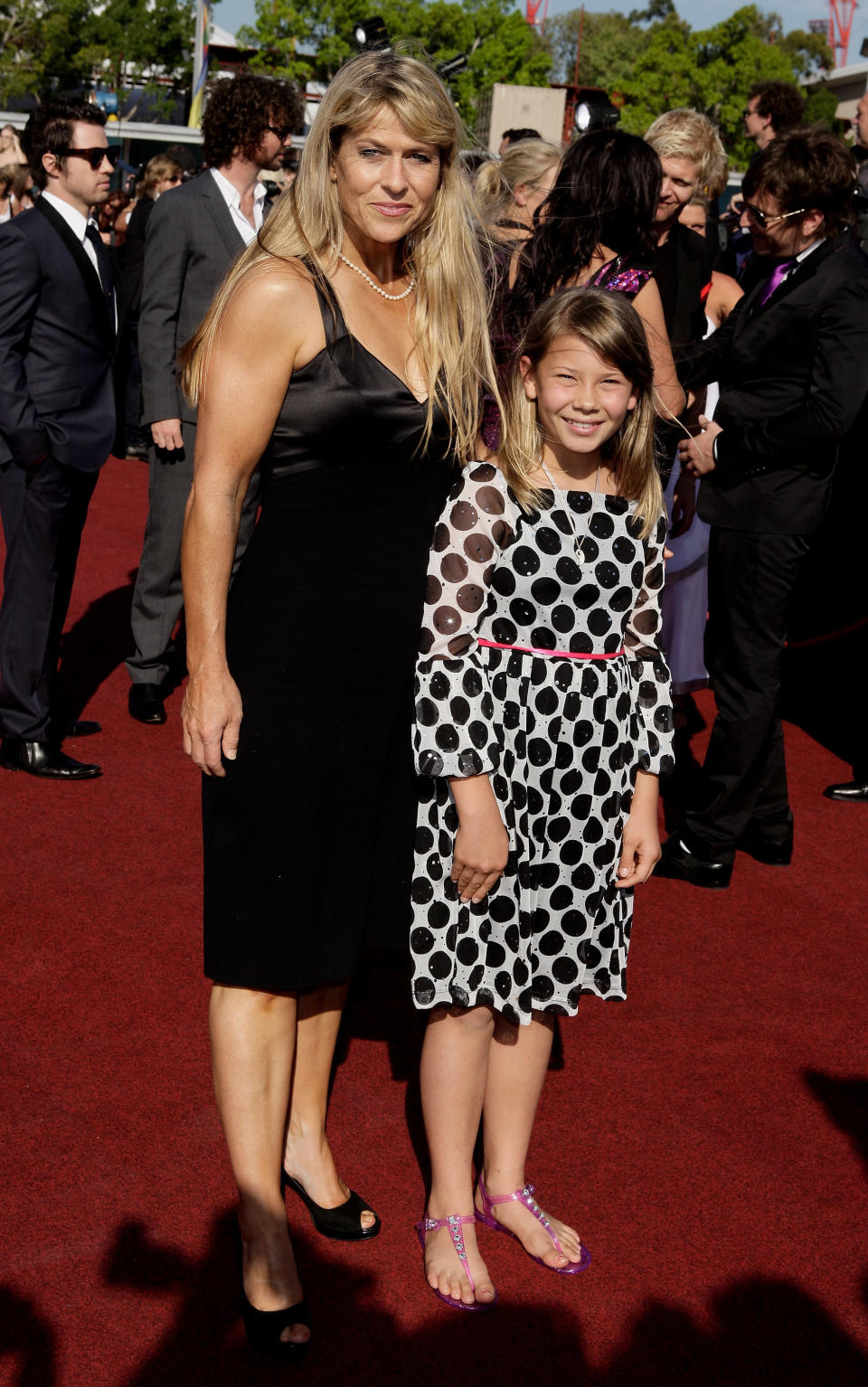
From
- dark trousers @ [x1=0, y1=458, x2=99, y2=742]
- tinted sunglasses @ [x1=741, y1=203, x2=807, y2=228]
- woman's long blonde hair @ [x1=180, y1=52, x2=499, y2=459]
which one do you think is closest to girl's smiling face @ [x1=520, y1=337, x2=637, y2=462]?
woman's long blonde hair @ [x1=180, y1=52, x2=499, y2=459]

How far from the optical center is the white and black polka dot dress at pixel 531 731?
233 cm

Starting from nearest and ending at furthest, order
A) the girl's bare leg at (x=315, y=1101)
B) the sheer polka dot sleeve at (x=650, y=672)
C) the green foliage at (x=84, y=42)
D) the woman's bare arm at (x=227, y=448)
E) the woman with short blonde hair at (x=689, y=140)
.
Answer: the woman's bare arm at (x=227, y=448) < the sheer polka dot sleeve at (x=650, y=672) < the girl's bare leg at (x=315, y=1101) < the woman with short blonde hair at (x=689, y=140) < the green foliage at (x=84, y=42)

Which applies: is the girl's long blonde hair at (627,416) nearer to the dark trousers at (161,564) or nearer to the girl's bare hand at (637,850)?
the girl's bare hand at (637,850)

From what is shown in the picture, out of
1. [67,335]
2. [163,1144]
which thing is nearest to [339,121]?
[163,1144]

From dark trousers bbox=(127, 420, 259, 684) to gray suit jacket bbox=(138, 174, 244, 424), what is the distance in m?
0.20

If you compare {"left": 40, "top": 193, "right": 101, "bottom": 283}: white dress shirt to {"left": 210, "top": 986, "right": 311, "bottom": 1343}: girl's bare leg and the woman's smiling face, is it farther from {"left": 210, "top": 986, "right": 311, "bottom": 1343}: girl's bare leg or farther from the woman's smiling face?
{"left": 210, "top": 986, "right": 311, "bottom": 1343}: girl's bare leg

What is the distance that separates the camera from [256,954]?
7.73 feet

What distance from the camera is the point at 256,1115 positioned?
2.42m

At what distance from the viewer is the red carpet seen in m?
2.39

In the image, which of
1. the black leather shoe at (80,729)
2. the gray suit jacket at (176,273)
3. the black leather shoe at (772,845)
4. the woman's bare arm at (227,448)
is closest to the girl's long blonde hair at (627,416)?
the woman's bare arm at (227,448)

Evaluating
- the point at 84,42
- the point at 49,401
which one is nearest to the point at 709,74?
the point at 84,42

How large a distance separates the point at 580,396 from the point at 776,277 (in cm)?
217

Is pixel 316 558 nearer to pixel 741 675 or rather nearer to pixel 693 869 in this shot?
pixel 741 675

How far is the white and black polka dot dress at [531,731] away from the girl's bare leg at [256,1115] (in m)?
0.29
